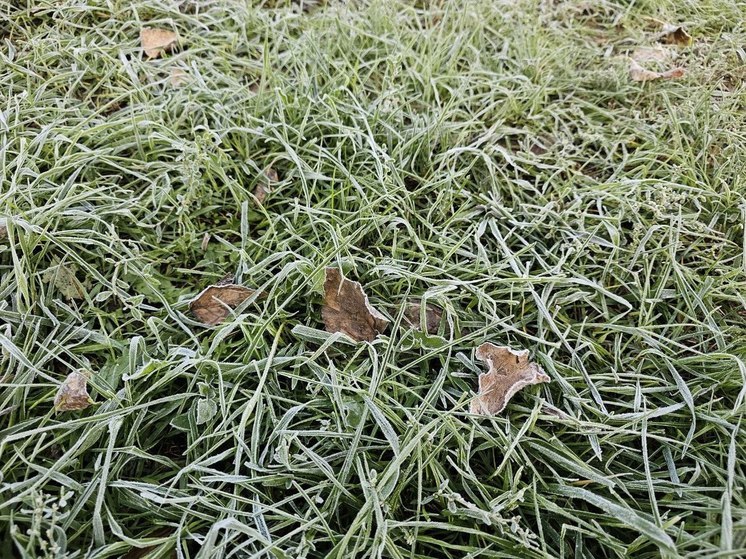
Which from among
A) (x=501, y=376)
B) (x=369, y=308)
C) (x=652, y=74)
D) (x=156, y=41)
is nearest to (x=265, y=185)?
(x=369, y=308)

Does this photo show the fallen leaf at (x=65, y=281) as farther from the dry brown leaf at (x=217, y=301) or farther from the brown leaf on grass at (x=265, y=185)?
the brown leaf on grass at (x=265, y=185)

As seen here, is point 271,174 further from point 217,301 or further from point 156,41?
point 156,41

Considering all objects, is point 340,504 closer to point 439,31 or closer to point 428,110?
point 428,110

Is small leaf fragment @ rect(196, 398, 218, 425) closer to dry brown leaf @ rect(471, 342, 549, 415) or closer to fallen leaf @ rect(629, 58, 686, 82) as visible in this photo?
dry brown leaf @ rect(471, 342, 549, 415)

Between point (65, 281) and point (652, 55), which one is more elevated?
point (652, 55)

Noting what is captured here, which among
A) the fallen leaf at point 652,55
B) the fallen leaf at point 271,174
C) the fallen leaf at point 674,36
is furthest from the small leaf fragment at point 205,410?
the fallen leaf at point 674,36

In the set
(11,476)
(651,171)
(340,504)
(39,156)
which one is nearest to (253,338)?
(340,504)

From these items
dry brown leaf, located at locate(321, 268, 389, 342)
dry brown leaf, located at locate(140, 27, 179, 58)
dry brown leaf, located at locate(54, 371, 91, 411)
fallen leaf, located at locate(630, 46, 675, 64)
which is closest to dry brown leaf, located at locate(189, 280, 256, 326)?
dry brown leaf, located at locate(321, 268, 389, 342)
